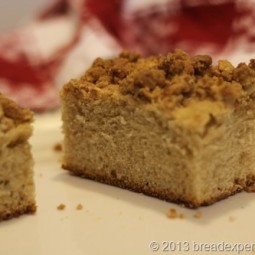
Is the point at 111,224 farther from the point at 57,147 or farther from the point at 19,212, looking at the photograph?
the point at 57,147

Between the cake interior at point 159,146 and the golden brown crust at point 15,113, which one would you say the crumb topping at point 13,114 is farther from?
the cake interior at point 159,146

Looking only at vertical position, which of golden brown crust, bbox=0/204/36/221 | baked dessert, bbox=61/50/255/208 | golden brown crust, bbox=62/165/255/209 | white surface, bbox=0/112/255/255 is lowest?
white surface, bbox=0/112/255/255

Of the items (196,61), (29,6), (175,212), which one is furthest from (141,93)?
(29,6)

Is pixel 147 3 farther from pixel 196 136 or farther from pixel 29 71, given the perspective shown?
pixel 196 136

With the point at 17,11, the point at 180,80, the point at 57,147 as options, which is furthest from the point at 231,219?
the point at 17,11

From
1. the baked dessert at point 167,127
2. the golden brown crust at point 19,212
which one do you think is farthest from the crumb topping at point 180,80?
the golden brown crust at point 19,212

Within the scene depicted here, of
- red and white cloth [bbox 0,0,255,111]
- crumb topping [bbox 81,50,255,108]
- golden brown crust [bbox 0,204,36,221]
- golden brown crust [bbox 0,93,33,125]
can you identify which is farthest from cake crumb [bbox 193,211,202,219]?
red and white cloth [bbox 0,0,255,111]

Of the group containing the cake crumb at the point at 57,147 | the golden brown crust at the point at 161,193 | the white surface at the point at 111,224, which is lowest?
the white surface at the point at 111,224

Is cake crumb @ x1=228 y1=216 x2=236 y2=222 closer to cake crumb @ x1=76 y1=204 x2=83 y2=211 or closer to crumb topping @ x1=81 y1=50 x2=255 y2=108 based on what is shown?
crumb topping @ x1=81 y1=50 x2=255 y2=108

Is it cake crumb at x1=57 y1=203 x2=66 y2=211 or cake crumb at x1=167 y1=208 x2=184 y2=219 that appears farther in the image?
cake crumb at x1=57 y1=203 x2=66 y2=211
